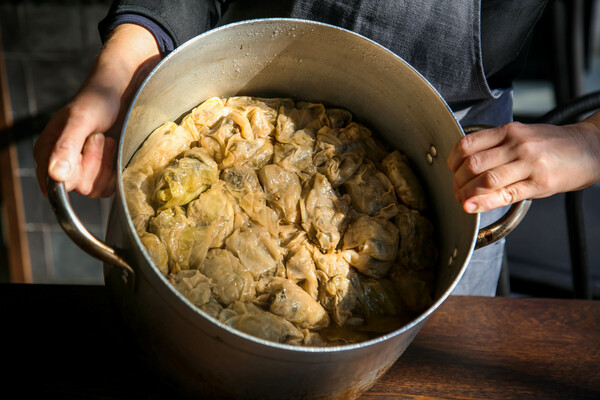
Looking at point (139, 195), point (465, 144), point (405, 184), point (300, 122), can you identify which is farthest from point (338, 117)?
point (139, 195)

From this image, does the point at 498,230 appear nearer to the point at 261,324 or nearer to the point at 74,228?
the point at 261,324

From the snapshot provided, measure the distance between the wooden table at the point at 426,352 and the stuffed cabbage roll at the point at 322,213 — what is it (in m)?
0.25

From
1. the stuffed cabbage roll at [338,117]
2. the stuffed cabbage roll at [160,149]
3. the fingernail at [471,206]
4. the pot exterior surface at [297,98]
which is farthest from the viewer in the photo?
the stuffed cabbage roll at [338,117]

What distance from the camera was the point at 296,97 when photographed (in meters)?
0.94

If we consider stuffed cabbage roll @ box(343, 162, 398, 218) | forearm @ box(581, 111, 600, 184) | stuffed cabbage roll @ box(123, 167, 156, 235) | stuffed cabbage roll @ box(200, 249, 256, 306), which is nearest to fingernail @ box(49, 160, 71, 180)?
stuffed cabbage roll @ box(123, 167, 156, 235)

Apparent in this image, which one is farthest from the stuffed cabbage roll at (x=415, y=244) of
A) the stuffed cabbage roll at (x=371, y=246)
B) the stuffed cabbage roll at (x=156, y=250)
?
the stuffed cabbage roll at (x=156, y=250)

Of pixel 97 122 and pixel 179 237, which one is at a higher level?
pixel 97 122

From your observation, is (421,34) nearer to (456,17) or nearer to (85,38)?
(456,17)

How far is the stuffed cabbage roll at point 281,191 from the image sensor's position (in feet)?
2.70

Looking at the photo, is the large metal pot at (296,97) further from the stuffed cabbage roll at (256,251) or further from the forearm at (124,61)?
the stuffed cabbage roll at (256,251)

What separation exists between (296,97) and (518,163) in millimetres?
425

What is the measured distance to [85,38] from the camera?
78.6 inches

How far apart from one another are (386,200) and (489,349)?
32cm

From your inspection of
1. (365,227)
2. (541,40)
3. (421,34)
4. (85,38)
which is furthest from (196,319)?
(541,40)
